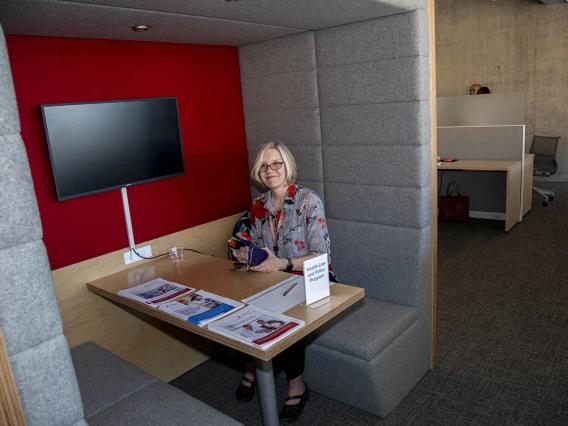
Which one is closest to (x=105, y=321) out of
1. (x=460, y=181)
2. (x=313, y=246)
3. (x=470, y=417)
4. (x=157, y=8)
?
(x=313, y=246)

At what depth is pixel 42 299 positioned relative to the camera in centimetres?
114

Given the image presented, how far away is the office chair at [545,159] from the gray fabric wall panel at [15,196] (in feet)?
22.8

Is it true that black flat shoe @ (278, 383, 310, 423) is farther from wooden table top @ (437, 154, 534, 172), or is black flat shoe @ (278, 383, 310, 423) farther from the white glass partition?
the white glass partition

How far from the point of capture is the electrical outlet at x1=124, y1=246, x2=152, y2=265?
9.14 ft

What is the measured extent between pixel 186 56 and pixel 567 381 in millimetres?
2841

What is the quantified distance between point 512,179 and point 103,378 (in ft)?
15.9

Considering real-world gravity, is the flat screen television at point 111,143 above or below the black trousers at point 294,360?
above

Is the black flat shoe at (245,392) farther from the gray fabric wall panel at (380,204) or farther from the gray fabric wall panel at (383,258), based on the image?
the gray fabric wall panel at (380,204)

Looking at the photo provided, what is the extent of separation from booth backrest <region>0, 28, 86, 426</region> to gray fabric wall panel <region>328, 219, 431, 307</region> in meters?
1.92

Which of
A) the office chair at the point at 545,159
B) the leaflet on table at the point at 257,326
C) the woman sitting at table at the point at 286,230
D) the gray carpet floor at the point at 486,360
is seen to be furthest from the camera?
the office chair at the point at 545,159

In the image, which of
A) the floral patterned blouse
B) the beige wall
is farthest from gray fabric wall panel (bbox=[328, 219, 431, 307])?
the beige wall

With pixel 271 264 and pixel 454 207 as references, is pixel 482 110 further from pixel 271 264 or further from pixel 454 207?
pixel 271 264

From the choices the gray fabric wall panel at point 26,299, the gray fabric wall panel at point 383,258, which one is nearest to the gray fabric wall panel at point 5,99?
the gray fabric wall panel at point 26,299

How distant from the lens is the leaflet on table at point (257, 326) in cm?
183
